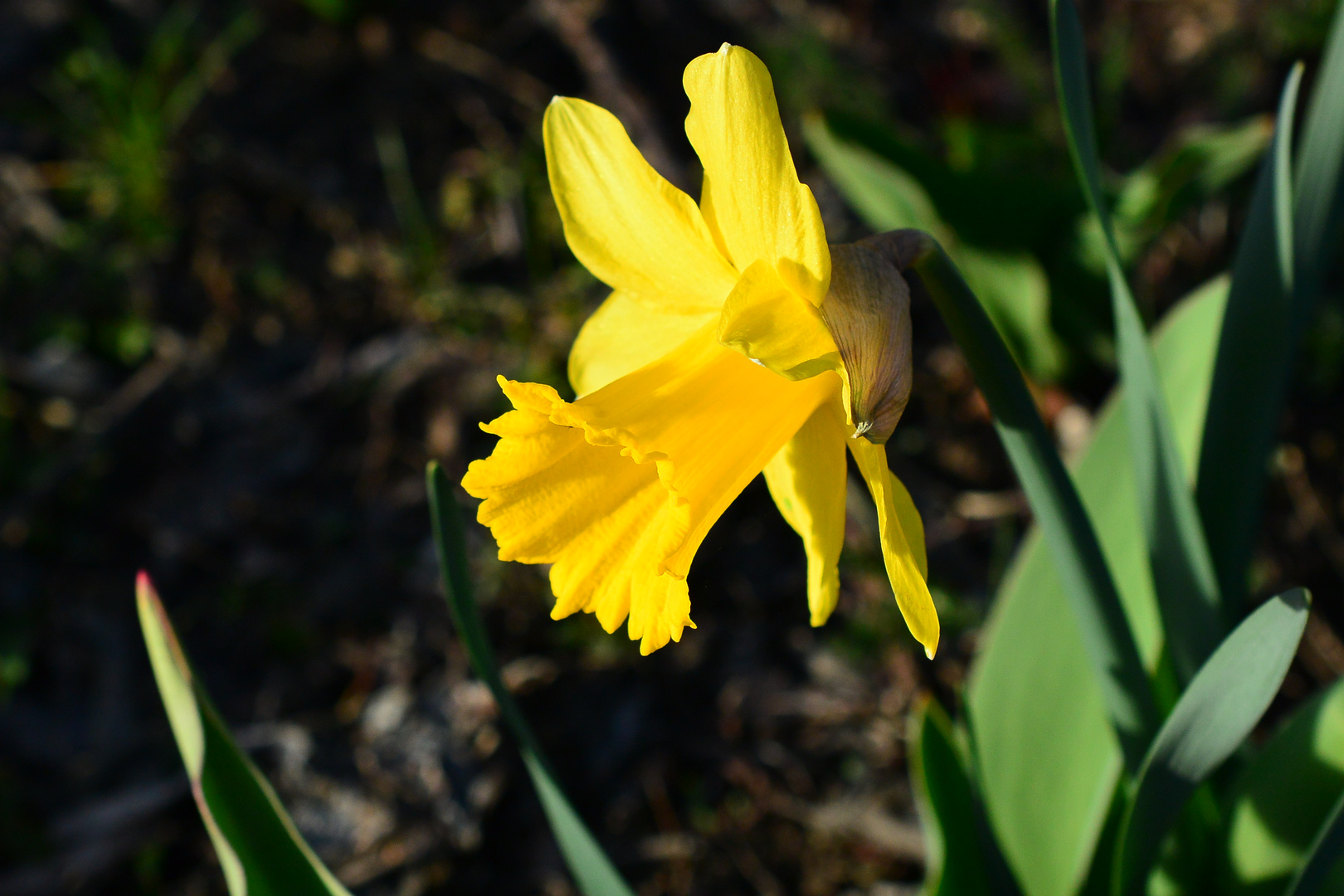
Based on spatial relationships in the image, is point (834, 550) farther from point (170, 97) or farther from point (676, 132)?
point (170, 97)

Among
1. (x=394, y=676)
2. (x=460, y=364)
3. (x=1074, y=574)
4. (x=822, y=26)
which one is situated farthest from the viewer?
(x=822, y=26)

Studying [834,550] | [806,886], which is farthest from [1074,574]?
[806,886]

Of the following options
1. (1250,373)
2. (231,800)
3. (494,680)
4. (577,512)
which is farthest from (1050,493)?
(231,800)

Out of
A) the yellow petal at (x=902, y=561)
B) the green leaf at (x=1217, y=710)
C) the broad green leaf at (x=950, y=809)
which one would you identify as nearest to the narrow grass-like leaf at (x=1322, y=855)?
the green leaf at (x=1217, y=710)

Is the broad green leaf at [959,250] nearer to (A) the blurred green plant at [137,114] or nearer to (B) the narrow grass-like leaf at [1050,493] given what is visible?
(B) the narrow grass-like leaf at [1050,493]

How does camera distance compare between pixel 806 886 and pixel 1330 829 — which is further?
pixel 806 886
